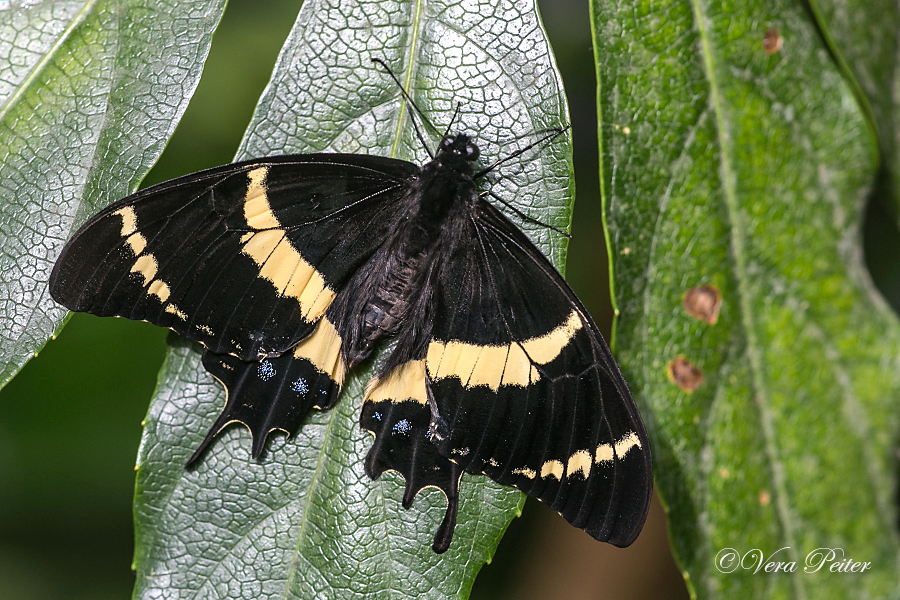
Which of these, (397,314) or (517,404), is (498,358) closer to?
(517,404)

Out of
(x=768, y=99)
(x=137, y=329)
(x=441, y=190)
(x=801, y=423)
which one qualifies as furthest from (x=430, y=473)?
(x=137, y=329)

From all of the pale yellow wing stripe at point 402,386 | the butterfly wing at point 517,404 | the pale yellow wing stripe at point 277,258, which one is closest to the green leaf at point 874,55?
the butterfly wing at point 517,404

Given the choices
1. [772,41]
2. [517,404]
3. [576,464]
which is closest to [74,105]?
[517,404]

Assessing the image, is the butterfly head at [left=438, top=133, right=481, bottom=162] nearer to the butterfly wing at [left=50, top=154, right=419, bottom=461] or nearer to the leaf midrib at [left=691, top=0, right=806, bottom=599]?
the butterfly wing at [left=50, top=154, right=419, bottom=461]

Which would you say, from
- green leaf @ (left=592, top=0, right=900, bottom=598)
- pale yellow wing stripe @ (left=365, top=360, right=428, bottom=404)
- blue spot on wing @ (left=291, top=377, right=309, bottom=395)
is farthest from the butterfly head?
blue spot on wing @ (left=291, top=377, right=309, bottom=395)

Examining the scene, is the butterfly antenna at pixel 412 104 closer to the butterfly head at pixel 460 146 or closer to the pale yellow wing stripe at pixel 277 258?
the butterfly head at pixel 460 146

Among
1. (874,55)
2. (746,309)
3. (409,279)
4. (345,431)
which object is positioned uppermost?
(874,55)
